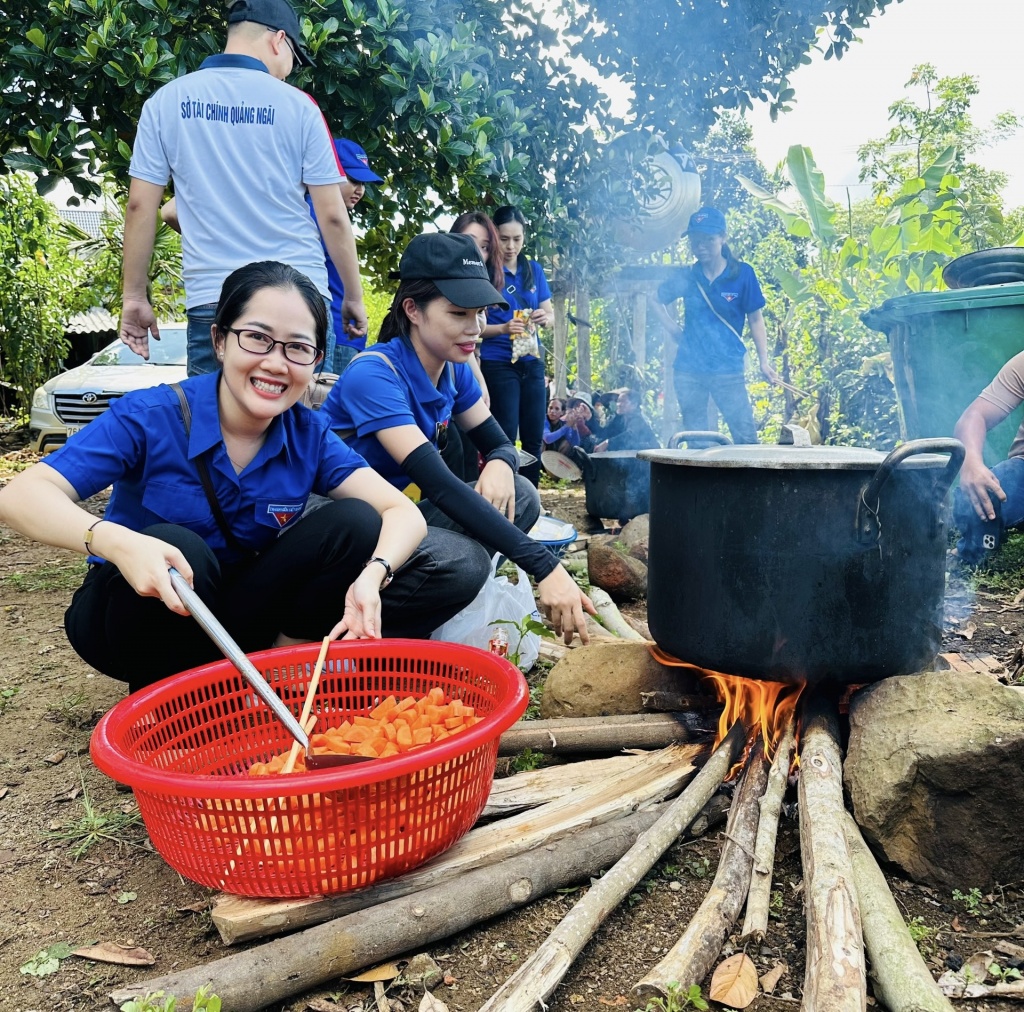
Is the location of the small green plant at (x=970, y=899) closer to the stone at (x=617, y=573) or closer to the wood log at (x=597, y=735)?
the wood log at (x=597, y=735)

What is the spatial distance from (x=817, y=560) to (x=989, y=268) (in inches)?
137

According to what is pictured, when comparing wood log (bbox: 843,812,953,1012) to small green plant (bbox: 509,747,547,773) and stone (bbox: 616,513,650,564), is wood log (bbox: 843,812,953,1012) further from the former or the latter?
stone (bbox: 616,513,650,564)

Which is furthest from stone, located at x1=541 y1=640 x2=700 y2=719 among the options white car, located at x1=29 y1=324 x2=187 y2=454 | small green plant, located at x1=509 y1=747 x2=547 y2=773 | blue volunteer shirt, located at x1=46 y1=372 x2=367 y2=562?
white car, located at x1=29 y1=324 x2=187 y2=454

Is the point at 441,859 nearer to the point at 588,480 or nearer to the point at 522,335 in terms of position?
the point at 522,335

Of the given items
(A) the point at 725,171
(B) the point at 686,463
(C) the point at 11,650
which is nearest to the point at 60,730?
(C) the point at 11,650

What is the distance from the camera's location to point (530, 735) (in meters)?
2.43

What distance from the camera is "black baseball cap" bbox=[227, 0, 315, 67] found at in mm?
3121

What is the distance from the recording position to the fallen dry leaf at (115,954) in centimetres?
170

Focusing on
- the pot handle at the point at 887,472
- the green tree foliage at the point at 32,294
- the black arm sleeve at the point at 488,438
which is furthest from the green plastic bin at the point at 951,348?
the green tree foliage at the point at 32,294

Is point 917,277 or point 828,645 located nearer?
point 828,645

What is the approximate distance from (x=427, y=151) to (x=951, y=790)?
368cm

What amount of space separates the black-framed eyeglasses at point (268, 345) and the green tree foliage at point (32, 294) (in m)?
10.2

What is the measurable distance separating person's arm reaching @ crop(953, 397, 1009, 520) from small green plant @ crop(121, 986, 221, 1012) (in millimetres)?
2789

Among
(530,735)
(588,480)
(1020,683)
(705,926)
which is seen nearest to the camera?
(705,926)
